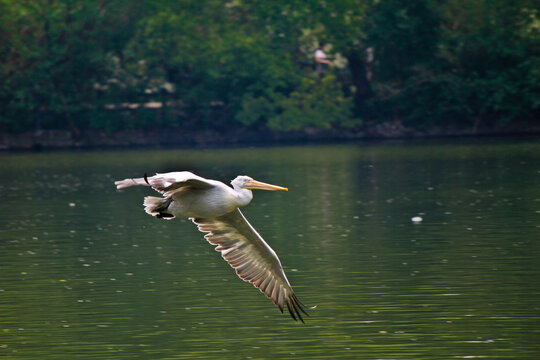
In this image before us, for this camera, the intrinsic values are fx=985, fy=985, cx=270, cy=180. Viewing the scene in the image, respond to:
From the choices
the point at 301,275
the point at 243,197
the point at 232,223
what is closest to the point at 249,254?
the point at 232,223

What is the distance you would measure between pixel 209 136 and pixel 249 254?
5206cm

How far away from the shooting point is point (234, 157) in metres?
47.4

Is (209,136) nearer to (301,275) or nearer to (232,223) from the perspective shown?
(301,275)

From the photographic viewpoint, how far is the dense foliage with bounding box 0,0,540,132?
197 ft

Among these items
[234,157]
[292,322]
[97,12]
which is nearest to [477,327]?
[292,322]

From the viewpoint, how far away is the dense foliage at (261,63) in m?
60.0

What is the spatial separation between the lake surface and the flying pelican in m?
0.83

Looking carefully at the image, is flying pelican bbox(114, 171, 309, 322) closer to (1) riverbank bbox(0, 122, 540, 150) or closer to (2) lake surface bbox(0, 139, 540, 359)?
(2) lake surface bbox(0, 139, 540, 359)

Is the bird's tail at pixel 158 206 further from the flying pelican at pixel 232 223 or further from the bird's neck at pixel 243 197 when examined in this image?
the bird's neck at pixel 243 197

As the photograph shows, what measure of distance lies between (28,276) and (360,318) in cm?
666

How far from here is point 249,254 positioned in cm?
1227

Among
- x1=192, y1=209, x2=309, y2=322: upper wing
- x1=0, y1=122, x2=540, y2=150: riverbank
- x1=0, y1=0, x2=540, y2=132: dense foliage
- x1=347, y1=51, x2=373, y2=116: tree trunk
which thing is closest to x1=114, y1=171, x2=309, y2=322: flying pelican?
x1=192, y1=209, x2=309, y2=322: upper wing

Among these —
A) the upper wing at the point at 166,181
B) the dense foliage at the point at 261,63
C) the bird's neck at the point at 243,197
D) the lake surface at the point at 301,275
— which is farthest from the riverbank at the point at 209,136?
the upper wing at the point at 166,181

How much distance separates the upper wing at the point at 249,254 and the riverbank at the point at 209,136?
48.9 metres
